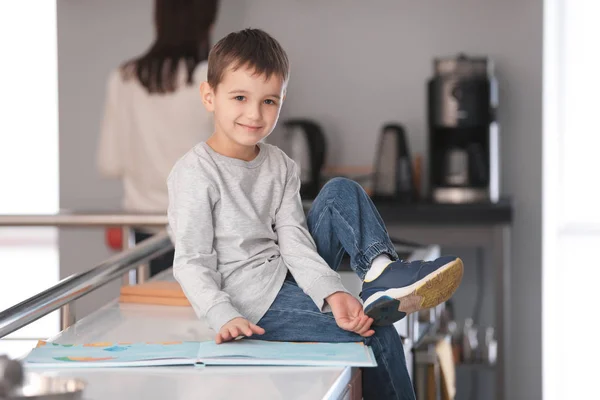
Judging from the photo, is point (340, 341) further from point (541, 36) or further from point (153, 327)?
point (541, 36)

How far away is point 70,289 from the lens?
1.24m

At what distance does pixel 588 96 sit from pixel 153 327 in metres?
2.42

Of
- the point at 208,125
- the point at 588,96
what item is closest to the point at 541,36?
the point at 588,96

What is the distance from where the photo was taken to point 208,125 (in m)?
2.71

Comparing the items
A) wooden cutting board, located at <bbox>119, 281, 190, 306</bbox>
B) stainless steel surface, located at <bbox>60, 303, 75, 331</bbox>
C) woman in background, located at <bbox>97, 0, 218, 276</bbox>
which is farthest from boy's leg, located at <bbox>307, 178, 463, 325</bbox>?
woman in background, located at <bbox>97, 0, 218, 276</bbox>

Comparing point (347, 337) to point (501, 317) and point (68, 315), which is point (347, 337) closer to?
point (68, 315)

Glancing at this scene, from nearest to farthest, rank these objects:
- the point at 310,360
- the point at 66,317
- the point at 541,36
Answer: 1. the point at 310,360
2. the point at 66,317
3. the point at 541,36

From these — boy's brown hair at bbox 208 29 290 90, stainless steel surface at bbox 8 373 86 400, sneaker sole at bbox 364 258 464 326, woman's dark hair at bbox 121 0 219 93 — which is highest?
woman's dark hair at bbox 121 0 219 93

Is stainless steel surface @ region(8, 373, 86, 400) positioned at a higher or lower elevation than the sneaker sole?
lower

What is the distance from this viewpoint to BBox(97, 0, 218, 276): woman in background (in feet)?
8.88

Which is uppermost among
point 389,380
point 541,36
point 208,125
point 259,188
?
point 541,36

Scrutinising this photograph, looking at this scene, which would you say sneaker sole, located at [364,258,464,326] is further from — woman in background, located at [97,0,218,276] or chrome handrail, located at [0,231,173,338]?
woman in background, located at [97,0,218,276]

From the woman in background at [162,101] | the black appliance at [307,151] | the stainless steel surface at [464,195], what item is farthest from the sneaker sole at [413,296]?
the black appliance at [307,151]

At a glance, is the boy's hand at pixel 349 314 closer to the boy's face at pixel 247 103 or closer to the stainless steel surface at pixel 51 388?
the boy's face at pixel 247 103
